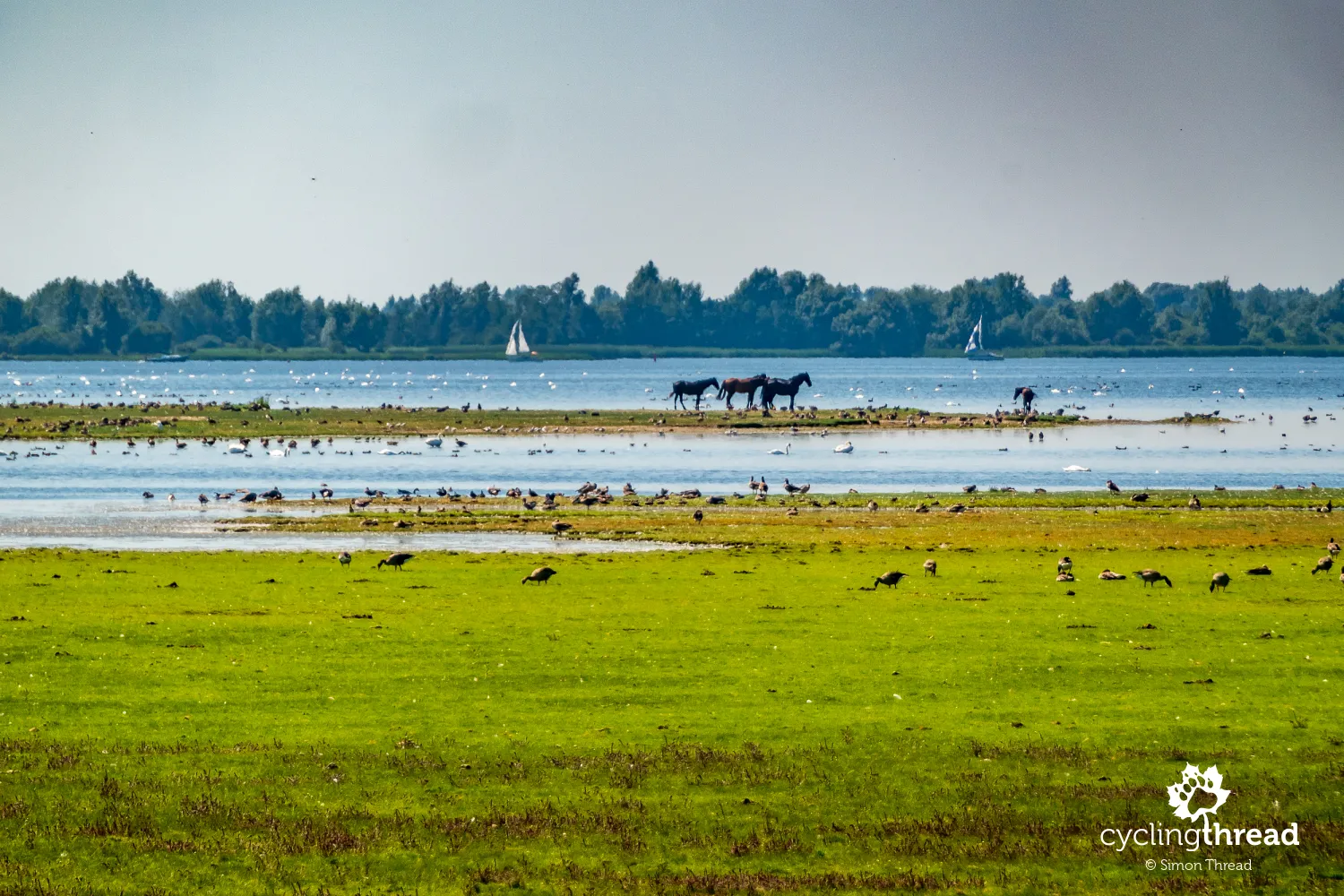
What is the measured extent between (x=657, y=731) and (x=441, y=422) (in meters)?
82.4

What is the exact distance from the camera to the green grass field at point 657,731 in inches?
542

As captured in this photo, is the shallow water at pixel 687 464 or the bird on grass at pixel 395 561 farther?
the shallow water at pixel 687 464

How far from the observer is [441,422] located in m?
99.2

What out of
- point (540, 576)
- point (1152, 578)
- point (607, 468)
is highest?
point (1152, 578)

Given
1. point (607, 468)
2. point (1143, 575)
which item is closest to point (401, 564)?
point (1143, 575)

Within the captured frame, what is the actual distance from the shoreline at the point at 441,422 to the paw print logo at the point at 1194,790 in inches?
3023

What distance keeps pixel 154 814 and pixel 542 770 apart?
158 inches

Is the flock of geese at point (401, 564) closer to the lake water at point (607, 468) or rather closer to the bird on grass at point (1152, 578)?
the lake water at point (607, 468)

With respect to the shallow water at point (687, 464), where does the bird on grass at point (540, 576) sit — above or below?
above

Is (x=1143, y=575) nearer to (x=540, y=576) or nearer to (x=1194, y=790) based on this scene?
(x=540, y=576)

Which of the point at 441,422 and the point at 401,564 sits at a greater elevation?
the point at 401,564

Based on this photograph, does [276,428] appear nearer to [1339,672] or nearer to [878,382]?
[1339,672]

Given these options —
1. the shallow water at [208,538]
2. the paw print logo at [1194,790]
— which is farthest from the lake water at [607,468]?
the paw print logo at [1194,790]

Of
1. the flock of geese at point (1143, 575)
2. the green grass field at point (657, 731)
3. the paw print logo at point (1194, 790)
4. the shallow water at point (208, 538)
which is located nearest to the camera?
the green grass field at point (657, 731)
